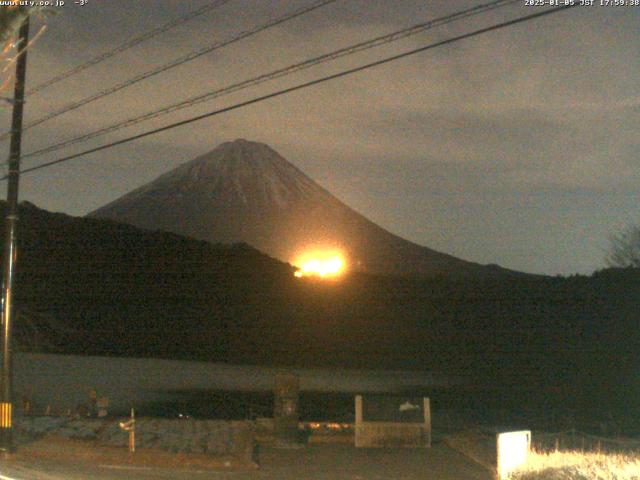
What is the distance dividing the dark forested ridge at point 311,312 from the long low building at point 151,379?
63.2 inches

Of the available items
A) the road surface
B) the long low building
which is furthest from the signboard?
the long low building

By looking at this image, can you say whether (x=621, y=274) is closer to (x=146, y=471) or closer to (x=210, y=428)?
(x=210, y=428)

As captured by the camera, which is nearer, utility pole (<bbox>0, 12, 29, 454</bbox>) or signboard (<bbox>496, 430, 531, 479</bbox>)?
signboard (<bbox>496, 430, 531, 479</bbox>)

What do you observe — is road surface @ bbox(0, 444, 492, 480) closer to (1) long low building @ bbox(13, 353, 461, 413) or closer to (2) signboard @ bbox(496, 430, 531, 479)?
(2) signboard @ bbox(496, 430, 531, 479)

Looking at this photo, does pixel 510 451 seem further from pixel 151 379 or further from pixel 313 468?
pixel 151 379

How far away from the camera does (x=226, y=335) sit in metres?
50.0

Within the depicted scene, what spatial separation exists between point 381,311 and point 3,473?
40.1 metres

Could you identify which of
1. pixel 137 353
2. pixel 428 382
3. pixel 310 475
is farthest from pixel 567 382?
pixel 310 475

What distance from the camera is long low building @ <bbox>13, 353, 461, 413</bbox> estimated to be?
3625cm

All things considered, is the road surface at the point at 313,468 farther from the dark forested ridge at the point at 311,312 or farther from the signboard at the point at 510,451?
the dark forested ridge at the point at 311,312

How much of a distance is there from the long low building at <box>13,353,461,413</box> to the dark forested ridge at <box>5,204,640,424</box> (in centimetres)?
160

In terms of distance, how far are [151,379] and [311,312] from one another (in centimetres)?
1353

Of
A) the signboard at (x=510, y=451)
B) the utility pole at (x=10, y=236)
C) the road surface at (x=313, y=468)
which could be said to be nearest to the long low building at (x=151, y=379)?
the utility pole at (x=10, y=236)

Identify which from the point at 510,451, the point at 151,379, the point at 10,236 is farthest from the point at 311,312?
the point at 510,451
